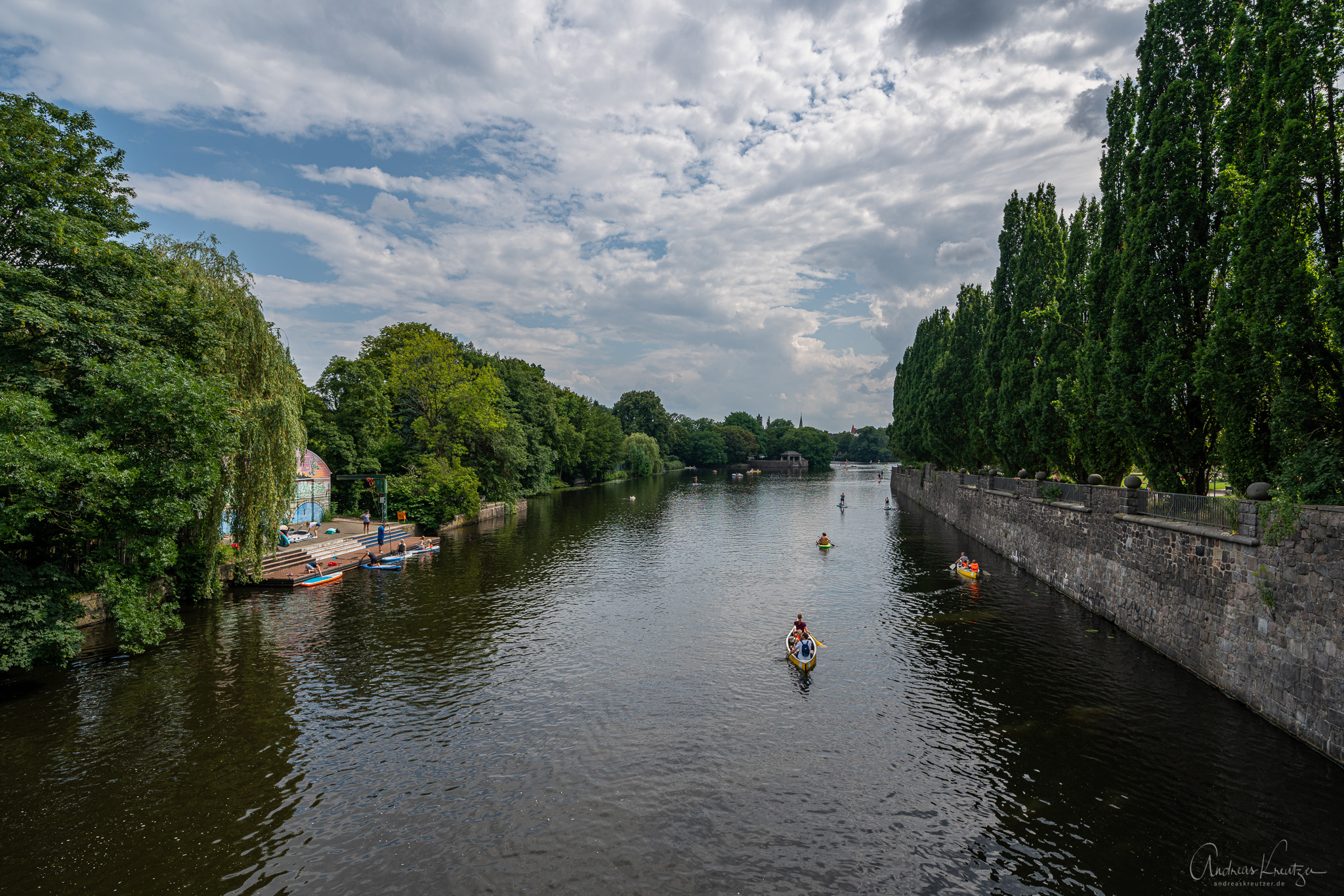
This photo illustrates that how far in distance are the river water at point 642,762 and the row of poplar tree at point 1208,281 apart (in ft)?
26.4

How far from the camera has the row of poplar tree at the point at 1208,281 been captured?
15.3m

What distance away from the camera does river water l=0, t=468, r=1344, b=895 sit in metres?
10.9

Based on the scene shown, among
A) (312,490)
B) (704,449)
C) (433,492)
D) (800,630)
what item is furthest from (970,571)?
(704,449)

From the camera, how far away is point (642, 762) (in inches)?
577

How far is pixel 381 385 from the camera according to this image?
55.2 metres

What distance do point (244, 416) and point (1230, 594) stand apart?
35.5 m

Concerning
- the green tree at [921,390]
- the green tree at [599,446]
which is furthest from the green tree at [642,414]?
the green tree at [921,390]

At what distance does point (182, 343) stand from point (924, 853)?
2875cm

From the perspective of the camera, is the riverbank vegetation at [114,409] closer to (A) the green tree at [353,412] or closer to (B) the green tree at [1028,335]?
(A) the green tree at [353,412]

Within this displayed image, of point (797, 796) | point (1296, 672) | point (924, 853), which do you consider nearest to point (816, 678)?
point (797, 796)

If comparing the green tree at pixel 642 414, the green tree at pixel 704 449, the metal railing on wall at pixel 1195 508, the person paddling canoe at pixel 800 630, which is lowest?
the person paddling canoe at pixel 800 630

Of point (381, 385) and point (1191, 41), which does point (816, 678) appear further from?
point (381, 385)

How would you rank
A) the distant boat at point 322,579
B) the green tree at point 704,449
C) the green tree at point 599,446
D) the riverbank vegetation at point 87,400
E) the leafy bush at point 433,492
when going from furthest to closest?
1. the green tree at point 704,449
2. the green tree at point 599,446
3. the leafy bush at point 433,492
4. the distant boat at point 322,579
5. the riverbank vegetation at point 87,400

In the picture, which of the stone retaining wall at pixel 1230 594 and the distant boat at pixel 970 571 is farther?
the distant boat at pixel 970 571
